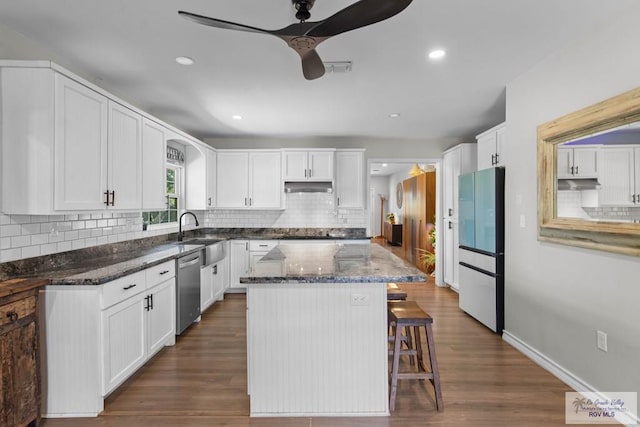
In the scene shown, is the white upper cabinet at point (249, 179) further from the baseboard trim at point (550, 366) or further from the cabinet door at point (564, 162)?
the cabinet door at point (564, 162)

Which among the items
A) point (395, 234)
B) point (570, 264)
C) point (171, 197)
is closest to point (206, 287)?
point (171, 197)

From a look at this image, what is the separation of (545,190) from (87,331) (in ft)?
11.4

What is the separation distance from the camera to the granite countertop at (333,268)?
6.47 ft

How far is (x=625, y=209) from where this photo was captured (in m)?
2.04

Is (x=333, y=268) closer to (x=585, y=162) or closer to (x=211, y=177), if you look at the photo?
(x=585, y=162)

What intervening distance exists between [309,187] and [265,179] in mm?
736

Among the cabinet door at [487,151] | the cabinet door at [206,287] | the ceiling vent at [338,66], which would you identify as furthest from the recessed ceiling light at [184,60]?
the cabinet door at [487,151]

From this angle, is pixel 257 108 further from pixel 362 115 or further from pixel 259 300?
pixel 259 300

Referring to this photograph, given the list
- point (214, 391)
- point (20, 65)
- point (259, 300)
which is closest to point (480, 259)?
point (259, 300)

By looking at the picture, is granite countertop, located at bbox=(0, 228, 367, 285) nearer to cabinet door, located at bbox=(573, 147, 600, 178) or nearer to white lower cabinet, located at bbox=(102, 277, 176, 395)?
white lower cabinet, located at bbox=(102, 277, 176, 395)

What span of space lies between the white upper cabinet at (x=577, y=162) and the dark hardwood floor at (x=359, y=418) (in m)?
1.57

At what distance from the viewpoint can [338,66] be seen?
9.20 ft

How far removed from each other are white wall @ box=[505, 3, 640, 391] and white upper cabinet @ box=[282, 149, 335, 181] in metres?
2.63

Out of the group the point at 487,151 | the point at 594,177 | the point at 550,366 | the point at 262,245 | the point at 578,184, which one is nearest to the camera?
the point at 594,177
